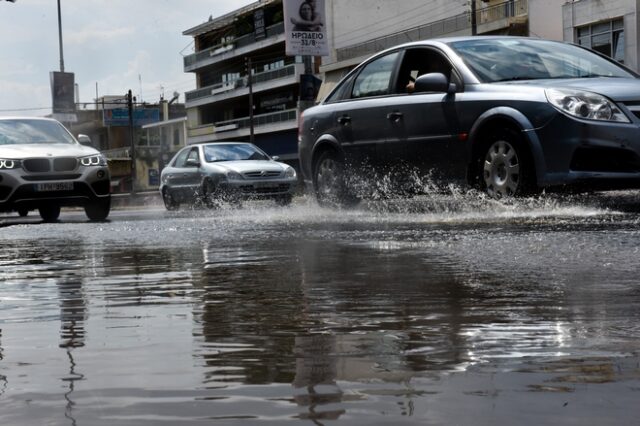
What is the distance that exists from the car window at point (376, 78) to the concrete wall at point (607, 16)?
2905cm

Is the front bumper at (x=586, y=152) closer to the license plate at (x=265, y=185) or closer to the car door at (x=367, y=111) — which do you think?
the car door at (x=367, y=111)

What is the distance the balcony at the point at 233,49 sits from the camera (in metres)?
73.3

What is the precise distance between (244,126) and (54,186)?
64.7 metres

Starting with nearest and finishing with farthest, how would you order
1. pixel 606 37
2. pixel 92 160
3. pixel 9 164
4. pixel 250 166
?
pixel 9 164 → pixel 92 160 → pixel 250 166 → pixel 606 37

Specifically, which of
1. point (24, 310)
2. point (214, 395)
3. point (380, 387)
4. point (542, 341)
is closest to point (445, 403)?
point (380, 387)

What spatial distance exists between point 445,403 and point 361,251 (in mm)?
3859

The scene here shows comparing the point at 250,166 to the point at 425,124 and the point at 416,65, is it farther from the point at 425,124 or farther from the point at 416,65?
the point at 425,124

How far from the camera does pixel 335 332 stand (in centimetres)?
308

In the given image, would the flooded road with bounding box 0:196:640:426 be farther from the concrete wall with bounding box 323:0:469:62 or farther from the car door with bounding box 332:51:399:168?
the concrete wall with bounding box 323:0:469:62

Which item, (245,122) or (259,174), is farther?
(245,122)

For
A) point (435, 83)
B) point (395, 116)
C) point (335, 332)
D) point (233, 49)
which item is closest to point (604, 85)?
point (435, 83)

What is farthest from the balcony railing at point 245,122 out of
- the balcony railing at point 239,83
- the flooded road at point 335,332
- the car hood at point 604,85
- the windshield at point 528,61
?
the flooded road at point 335,332

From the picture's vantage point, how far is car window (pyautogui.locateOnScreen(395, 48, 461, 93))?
9219mm

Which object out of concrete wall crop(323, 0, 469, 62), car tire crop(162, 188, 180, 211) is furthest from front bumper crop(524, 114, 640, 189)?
concrete wall crop(323, 0, 469, 62)
